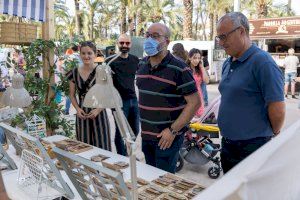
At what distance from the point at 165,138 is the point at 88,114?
115cm

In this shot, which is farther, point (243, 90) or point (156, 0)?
point (156, 0)

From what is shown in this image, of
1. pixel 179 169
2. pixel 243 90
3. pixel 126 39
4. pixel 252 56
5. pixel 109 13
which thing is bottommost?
pixel 179 169

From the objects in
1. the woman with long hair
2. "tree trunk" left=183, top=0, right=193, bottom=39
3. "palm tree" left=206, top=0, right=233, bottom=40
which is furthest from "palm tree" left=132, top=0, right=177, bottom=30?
the woman with long hair

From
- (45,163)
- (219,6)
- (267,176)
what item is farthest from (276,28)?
(219,6)

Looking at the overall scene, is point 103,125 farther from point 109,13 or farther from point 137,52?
point 109,13

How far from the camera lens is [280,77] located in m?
2.24

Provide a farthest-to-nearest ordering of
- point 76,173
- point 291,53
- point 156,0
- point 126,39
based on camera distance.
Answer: point 156,0, point 291,53, point 126,39, point 76,173

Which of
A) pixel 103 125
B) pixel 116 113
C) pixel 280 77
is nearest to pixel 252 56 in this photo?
pixel 280 77

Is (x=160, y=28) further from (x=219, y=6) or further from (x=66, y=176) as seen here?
A: (x=219, y=6)

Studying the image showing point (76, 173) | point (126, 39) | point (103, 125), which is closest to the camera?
point (76, 173)

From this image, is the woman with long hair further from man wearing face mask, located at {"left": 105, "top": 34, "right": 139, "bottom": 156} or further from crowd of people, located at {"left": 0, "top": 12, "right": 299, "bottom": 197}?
A: crowd of people, located at {"left": 0, "top": 12, "right": 299, "bottom": 197}

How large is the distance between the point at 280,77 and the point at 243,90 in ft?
0.81

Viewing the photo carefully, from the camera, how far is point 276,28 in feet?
48.0

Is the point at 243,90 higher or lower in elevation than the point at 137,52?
lower
